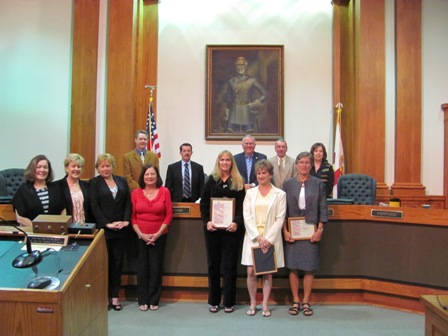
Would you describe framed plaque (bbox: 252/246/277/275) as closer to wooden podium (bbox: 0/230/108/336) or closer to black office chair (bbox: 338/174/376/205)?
wooden podium (bbox: 0/230/108/336)

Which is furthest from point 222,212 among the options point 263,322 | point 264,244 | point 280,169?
point 280,169

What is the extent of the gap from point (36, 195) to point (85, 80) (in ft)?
12.9

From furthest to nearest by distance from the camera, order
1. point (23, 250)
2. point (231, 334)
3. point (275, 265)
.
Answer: point (275, 265)
point (231, 334)
point (23, 250)

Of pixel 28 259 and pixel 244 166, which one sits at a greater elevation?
pixel 244 166

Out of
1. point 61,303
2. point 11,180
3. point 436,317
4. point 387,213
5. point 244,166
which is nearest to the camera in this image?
point 61,303

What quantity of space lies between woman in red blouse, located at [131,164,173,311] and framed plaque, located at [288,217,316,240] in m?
1.24

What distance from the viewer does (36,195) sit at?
3693 millimetres

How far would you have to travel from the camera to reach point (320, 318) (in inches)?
157

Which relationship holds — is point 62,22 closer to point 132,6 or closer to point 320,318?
point 132,6

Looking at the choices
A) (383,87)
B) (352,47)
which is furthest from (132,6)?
(383,87)

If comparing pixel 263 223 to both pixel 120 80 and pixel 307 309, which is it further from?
pixel 120 80

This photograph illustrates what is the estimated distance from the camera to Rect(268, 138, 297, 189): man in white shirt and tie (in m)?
5.10

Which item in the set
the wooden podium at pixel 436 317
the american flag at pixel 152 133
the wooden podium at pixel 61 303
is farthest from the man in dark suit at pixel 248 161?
the wooden podium at pixel 436 317

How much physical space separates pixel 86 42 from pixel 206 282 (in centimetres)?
487
